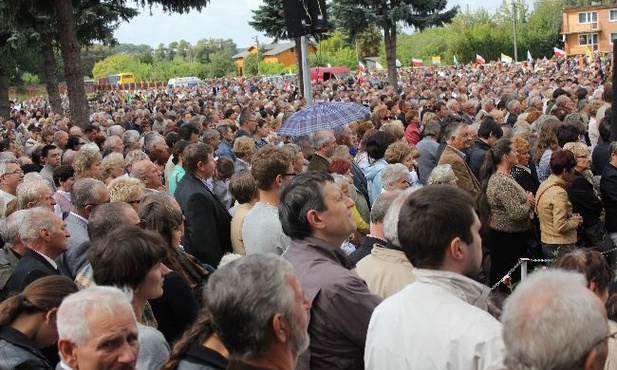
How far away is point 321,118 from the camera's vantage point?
980cm

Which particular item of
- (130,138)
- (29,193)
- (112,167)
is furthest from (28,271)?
(130,138)

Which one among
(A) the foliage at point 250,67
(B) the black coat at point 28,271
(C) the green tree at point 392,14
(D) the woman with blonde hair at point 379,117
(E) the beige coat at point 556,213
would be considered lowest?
(E) the beige coat at point 556,213

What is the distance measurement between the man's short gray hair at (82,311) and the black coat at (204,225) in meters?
3.12

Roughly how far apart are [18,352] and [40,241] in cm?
151

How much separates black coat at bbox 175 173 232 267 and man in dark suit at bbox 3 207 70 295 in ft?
4.45

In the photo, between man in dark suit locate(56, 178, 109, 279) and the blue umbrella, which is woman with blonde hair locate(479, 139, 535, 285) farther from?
man in dark suit locate(56, 178, 109, 279)

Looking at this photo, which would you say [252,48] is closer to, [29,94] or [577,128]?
[29,94]

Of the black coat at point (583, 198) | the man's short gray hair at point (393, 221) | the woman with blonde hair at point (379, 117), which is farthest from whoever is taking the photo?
the woman with blonde hair at point (379, 117)

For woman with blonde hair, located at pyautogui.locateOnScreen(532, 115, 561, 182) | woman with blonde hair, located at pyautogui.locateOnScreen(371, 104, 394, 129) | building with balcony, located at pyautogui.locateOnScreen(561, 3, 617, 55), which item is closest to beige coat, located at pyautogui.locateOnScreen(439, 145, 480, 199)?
woman with blonde hair, located at pyautogui.locateOnScreen(532, 115, 561, 182)

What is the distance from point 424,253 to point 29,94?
78.5 meters

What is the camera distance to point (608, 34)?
9000cm

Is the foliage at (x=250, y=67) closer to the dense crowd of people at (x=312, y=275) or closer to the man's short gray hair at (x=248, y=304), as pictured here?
the dense crowd of people at (x=312, y=275)

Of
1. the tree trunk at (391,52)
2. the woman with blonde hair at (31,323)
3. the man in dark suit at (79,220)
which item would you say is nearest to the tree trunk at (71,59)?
the man in dark suit at (79,220)

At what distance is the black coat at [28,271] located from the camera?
14.9 feet
